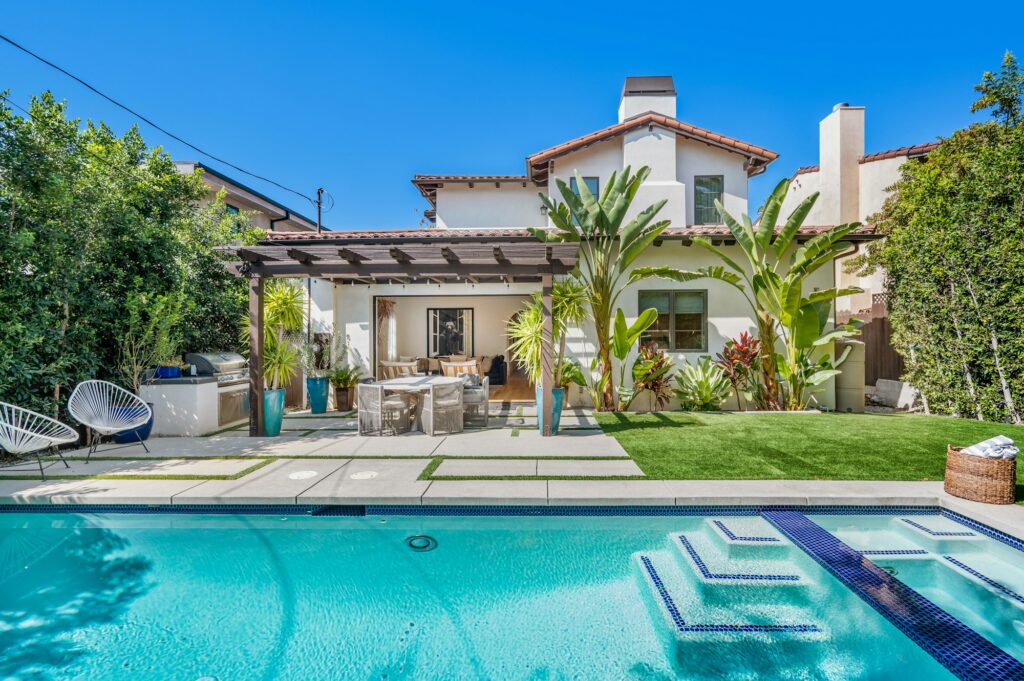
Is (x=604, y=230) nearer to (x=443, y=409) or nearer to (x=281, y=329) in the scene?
(x=443, y=409)

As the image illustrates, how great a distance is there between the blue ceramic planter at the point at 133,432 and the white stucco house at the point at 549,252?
2745 mm

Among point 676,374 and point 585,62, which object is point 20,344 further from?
point 585,62

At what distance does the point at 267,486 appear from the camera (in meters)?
4.93

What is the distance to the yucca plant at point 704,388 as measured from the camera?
31.8 feet

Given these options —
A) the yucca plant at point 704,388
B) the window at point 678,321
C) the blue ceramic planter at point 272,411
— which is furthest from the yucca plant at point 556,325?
the blue ceramic planter at point 272,411

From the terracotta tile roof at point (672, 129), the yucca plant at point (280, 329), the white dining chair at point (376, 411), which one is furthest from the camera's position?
the terracotta tile roof at point (672, 129)

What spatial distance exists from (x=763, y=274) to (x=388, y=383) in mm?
7468

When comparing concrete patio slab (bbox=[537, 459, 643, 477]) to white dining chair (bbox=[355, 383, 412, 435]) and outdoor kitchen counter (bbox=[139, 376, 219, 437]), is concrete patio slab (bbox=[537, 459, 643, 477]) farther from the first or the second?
outdoor kitchen counter (bbox=[139, 376, 219, 437])

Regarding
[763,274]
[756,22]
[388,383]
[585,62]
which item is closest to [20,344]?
[388,383]

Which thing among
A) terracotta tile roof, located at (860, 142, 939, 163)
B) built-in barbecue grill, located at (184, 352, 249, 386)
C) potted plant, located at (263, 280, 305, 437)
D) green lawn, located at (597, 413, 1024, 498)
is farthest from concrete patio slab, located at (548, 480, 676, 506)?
terracotta tile roof, located at (860, 142, 939, 163)

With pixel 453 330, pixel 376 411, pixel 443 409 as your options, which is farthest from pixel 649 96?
pixel 376 411

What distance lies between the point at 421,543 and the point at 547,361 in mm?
3817

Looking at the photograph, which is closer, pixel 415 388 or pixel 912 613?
pixel 912 613

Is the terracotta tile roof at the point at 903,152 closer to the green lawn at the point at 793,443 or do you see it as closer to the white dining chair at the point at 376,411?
the green lawn at the point at 793,443
